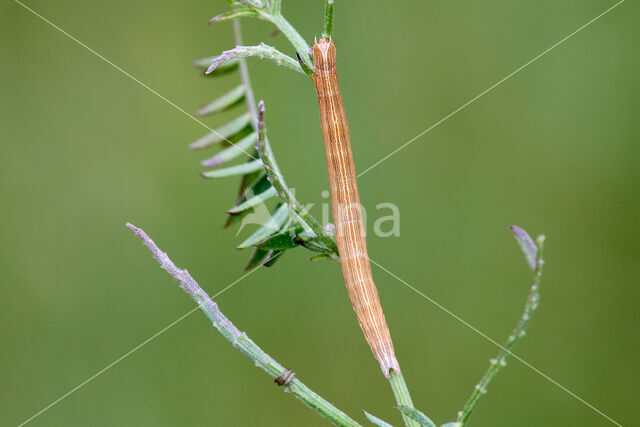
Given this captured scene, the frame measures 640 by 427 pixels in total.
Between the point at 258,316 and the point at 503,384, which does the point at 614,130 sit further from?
the point at 258,316

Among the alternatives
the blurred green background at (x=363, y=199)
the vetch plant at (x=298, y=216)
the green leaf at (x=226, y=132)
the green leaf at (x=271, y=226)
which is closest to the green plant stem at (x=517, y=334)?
the vetch plant at (x=298, y=216)

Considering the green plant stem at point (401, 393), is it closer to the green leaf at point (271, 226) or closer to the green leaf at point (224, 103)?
the green leaf at point (271, 226)

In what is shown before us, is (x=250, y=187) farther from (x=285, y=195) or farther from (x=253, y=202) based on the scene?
(x=285, y=195)

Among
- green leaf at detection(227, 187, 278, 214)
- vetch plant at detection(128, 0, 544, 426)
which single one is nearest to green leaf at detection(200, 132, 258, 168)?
vetch plant at detection(128, 0, 544, 426)

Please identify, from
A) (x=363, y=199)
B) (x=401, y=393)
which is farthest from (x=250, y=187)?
(x=363, y=199)

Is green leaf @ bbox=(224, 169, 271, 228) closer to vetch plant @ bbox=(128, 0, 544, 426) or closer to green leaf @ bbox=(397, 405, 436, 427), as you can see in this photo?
vetch plant @ bbox=(128, 0, 544, 426)

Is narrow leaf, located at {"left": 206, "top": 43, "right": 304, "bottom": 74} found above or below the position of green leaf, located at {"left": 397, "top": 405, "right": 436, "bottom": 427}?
above
